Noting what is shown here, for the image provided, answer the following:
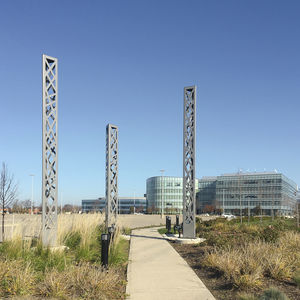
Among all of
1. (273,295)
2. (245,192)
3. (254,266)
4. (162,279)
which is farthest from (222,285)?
(245,192)

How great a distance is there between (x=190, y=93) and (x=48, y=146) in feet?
23.5

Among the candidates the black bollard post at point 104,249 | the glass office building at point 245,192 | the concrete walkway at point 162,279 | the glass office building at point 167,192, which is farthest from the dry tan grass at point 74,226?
the glass office building at point 167,192

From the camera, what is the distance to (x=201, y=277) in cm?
785

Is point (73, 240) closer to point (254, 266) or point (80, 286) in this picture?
point (80, 286)

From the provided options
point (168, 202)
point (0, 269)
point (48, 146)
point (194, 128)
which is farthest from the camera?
point (168, 202)

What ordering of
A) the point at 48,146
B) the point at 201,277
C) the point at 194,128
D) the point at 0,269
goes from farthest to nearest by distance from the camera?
1. the point at 194,128
2. the point at 48,146
3. the point at 201,277
4. the point at 0,269

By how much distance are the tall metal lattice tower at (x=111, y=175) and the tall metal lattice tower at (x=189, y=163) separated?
12.3 ft

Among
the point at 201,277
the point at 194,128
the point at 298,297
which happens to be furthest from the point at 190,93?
the point at 298,297

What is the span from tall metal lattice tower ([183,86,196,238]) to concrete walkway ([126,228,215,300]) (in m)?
3.74

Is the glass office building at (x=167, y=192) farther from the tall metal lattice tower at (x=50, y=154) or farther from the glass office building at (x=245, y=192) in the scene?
the tall metal lattice tower at (x=50, y=154)

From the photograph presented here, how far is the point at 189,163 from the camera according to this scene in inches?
593

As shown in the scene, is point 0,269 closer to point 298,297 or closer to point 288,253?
point 298,297

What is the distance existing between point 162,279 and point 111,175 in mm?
9732

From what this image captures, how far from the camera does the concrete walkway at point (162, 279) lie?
6297 millimetres
